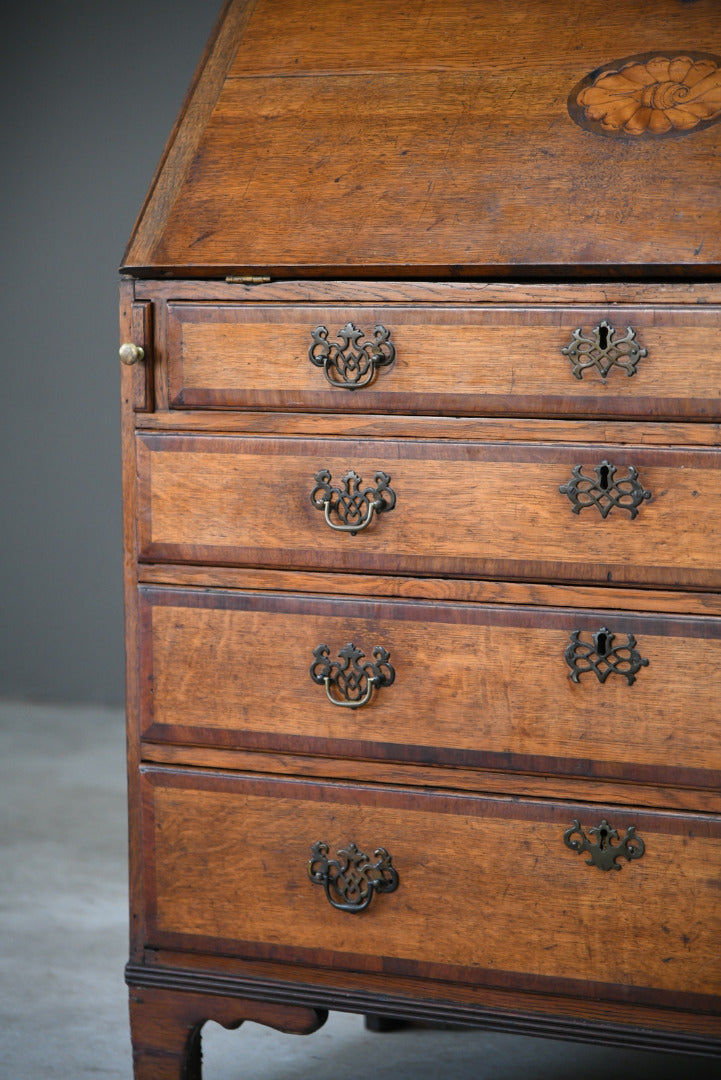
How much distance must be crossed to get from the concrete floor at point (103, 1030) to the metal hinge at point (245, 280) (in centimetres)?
122

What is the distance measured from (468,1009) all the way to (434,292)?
1068mm

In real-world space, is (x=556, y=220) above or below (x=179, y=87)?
below

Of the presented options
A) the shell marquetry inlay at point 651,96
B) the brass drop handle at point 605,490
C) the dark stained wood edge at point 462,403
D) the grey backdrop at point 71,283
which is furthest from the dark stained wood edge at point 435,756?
the grey backdrop at point 71,283

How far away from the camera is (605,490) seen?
1.87 m

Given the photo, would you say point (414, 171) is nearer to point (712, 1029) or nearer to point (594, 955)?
point (594, 955)

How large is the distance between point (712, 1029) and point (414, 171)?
1332mm

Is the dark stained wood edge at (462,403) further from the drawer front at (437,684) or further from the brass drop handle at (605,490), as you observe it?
the drawer front at (437,684)

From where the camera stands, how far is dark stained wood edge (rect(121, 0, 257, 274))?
6.68ft

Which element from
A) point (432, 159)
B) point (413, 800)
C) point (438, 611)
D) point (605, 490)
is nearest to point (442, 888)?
point (413, 800)

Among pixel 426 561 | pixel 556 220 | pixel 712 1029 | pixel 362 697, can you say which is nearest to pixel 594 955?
pixel 712 1029

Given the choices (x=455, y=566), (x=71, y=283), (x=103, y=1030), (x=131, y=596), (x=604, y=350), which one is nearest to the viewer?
(x=604, y=350)

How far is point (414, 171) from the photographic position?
200 centimetres

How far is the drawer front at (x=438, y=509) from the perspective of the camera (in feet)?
6.11

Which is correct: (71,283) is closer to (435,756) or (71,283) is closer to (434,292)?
(434,292)
